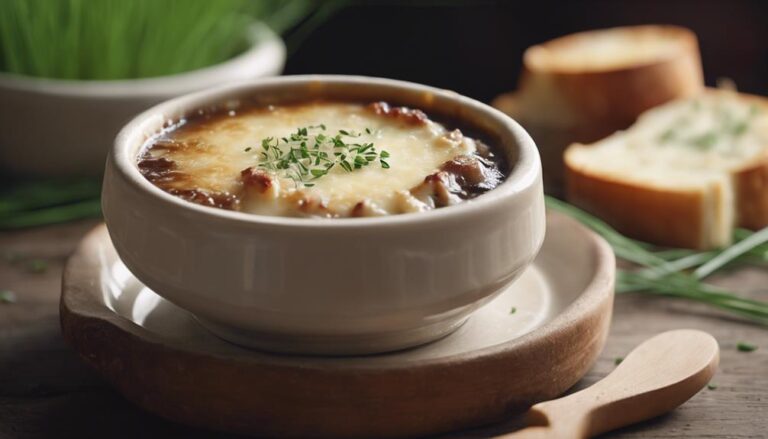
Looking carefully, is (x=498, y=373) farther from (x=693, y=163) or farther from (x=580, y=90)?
(x=580, y=90)

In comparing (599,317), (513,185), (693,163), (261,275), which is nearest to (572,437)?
(599,317)

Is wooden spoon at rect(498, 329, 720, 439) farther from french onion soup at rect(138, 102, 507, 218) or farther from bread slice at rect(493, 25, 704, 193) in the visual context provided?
bread slice at rect(493, 25, 704, 193)

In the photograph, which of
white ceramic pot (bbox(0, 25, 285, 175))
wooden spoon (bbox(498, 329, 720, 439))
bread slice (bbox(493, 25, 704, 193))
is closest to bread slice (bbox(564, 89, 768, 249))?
bread slice (bbox(493, 25, 704, 193))

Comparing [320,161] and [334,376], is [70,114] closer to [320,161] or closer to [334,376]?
[320,161]

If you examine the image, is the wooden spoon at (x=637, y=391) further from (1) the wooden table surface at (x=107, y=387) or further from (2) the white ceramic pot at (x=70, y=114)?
(2) the white ceramic pot at (x=70, y=114)

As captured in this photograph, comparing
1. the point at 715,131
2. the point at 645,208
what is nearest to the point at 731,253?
the point at 645,208
